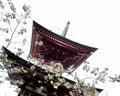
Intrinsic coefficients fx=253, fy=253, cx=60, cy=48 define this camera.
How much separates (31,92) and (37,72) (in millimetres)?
1102

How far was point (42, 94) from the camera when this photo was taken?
12.5 metres

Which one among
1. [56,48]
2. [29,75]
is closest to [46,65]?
[29,75]

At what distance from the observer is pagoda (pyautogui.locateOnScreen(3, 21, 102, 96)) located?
36.4 ft

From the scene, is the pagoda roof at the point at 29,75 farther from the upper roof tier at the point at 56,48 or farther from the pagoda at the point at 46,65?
the upper roof tier at the point at 56,48

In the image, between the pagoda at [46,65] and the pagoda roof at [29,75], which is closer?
the pagoda at [46,65]

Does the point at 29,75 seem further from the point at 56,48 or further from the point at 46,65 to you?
the point at 56,48

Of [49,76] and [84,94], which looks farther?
[49,76]

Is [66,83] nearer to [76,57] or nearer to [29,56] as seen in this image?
[29,56]

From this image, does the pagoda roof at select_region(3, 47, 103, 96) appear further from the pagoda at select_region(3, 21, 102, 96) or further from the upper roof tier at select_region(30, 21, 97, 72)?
the upper roof tier at select_region(30, 21, 97, 72)

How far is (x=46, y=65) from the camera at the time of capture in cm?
1145

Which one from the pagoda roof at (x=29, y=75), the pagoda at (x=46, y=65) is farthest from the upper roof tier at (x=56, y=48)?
the pagoda roof at (x=29, y=75)

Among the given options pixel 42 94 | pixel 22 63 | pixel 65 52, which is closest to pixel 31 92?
pixel 42 94

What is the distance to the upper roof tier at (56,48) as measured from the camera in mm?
14000

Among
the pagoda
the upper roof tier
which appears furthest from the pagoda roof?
the upper roof tier
